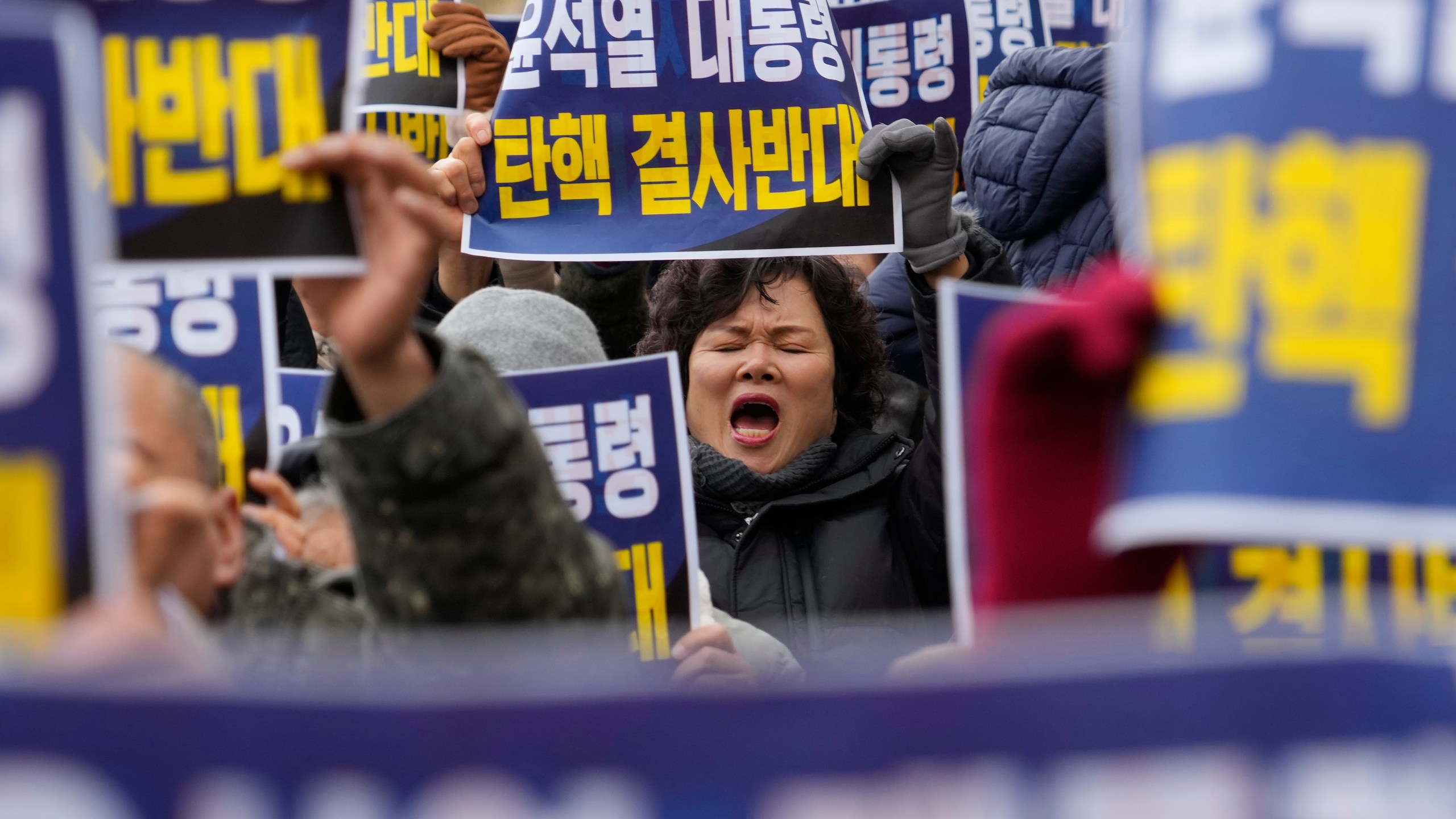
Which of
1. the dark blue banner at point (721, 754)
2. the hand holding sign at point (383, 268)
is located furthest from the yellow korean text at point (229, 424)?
the dark blue banner at point (721, 754)

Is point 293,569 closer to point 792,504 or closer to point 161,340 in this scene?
point 161,340

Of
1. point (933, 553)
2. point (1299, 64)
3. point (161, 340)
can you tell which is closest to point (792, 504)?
point (933, 553)

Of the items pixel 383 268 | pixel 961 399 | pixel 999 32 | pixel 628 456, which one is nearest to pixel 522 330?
pixel 628 456

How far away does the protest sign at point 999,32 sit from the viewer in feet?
15.1

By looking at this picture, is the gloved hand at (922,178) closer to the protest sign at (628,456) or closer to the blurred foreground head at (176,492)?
the protest sign at (628,456)

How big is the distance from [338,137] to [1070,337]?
75 centimetres

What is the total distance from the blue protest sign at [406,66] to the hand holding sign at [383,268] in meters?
2.56

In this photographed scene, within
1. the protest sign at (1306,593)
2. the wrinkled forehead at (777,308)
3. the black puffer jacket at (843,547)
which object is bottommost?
the black puffer jacket at (843,547)

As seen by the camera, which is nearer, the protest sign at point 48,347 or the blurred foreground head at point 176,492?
the protest sign at point 48,347

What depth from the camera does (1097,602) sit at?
1.44 metres

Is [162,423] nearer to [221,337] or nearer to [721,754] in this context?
[721,754]

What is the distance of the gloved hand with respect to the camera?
305 cm

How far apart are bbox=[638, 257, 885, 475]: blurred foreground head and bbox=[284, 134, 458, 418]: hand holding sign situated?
165 centimetres

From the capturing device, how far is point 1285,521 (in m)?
1.29
